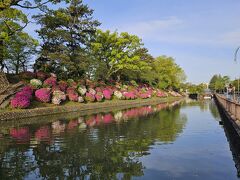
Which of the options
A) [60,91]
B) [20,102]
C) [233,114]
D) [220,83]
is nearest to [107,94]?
[60,91]

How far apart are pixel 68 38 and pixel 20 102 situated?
1397 cm

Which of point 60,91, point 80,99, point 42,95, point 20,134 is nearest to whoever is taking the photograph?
point 20,134

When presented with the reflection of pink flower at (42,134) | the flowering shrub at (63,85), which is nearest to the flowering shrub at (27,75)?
the flowering shrub at (63,85)

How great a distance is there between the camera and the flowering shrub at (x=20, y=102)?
86.0 feet

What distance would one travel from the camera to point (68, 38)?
3809 centimetres

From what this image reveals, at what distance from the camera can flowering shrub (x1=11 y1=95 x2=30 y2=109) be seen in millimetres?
26219

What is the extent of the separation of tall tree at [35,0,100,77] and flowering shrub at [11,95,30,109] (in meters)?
9.83

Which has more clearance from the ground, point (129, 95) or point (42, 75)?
point (42, 75)

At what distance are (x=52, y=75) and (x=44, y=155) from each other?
86.1 feet

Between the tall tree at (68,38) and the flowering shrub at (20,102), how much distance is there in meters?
9.83

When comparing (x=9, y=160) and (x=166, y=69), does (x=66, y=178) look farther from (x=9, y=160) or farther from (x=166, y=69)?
(x=166, y=69)

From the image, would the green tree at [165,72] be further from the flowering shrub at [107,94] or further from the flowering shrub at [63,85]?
the flowering shrub at [63,85]

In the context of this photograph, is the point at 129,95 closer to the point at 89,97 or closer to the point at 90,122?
the point at 89,97

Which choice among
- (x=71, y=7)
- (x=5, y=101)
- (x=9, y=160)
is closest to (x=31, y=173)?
(x=9, y=160)
